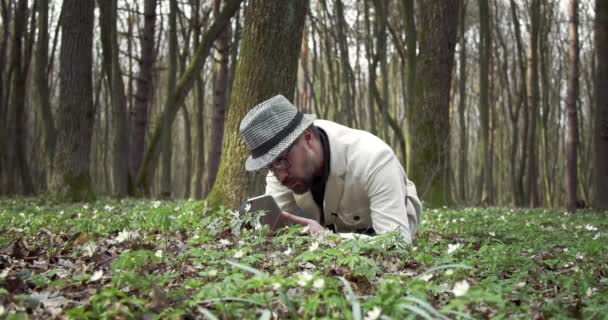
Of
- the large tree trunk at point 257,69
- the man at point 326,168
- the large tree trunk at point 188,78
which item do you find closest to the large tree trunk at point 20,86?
the large tree trunk at point 188,78

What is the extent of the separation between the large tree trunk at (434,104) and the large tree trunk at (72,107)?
21.3 feet

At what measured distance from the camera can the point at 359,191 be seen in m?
4.45

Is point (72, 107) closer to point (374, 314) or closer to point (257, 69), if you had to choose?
point (257, 69)

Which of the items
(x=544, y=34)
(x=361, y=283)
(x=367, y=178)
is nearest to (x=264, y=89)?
(x=367, y=178)

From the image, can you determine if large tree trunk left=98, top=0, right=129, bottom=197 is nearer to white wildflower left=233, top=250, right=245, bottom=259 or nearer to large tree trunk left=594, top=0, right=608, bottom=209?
white wildflower left=233, top=250, right=245, bottom=259

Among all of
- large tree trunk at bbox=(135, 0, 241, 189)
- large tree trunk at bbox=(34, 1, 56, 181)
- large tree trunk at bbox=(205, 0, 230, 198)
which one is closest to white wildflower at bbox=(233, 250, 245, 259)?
large tree trunk at bbox=(135, 0, 241, 189)

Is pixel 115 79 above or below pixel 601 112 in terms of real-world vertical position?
above

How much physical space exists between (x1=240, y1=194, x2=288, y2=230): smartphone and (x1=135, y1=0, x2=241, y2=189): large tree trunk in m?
6.80

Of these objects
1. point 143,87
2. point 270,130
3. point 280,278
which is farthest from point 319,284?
point 143,87

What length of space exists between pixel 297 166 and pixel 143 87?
12.3 meters

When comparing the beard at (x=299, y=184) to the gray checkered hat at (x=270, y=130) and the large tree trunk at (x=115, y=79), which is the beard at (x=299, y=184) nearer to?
the gray checkered hat at (x=270, y=130)

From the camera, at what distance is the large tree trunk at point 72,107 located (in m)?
11.0

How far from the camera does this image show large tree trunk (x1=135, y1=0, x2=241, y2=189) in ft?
34.4

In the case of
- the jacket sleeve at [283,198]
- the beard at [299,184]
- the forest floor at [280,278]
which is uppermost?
the beard at [299,184]
